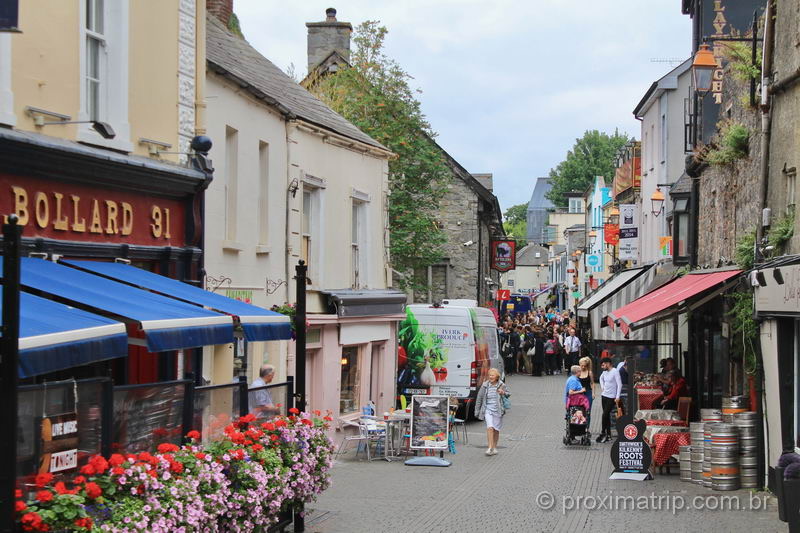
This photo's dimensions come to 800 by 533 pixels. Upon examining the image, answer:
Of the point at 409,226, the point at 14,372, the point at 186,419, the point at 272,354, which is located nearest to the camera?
the point at 14,372

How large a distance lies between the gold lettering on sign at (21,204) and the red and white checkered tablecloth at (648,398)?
44.4 feet

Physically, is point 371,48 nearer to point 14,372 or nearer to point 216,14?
point 216,14

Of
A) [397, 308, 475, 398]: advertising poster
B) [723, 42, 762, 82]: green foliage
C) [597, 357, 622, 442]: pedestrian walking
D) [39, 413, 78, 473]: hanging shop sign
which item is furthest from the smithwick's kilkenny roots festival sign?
[39, 413, 78, 473]: hanging shop sign

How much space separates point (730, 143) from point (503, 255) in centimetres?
3607

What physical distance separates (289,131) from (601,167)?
89.6 meters

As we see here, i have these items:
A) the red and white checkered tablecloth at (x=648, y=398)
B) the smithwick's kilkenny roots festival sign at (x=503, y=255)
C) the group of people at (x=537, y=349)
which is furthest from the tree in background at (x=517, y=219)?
the red and white checkered tablecloth at (x=648, y=398)

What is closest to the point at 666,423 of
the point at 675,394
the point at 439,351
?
the point at 675,394

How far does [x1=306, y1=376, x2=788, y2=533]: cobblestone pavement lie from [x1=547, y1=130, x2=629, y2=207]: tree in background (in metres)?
87.0

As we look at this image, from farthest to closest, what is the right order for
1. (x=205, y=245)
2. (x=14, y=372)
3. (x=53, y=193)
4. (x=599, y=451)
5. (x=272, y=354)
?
(x=599, y=451) < (x=272, y=354) < (x=205, y=245) < (x=53, y=193) < (x=14, y=372)

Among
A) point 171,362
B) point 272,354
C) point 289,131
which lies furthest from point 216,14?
point 171,362

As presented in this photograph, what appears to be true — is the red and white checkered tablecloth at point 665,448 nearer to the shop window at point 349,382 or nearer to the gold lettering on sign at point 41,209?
the shop window at point 349,382

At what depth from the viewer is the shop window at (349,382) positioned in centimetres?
2173

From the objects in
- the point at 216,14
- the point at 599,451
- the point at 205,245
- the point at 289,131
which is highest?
the point at 216,14

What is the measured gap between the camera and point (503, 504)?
1401 cm
